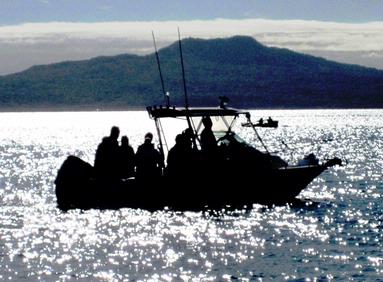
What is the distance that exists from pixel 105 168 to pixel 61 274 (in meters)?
9.59

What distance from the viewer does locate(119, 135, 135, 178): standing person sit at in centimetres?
3177

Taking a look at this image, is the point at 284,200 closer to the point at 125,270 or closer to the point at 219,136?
the point at 219,136

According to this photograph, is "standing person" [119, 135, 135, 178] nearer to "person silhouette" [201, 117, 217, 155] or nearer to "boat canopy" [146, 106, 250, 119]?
"boat canopy" [146, 106, 250, 119]

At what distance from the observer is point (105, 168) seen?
105ft

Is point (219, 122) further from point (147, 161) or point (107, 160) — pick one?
point (107, 160)

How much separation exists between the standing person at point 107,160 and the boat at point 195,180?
230 mm

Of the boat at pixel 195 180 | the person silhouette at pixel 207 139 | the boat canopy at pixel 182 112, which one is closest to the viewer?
the person silhouette at pixel 207 139

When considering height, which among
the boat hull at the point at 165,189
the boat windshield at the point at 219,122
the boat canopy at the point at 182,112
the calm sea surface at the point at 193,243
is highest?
the boat canopy at the point at 182,112

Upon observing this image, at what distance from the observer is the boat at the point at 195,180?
31.8 m

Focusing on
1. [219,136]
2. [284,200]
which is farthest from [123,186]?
[284,200]

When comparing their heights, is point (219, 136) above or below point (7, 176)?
above

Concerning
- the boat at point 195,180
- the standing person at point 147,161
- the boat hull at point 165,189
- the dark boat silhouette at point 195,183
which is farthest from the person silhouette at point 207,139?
the standing person at point 147,161

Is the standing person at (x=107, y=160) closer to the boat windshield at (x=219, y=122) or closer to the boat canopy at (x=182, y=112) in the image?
the boat canopy at (x=182, y=112)

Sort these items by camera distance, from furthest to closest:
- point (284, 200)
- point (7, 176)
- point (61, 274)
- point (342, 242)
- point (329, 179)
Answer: point (7, 176), point (329, 179), point (284, 200), point (342, 242), point (61, 274)
